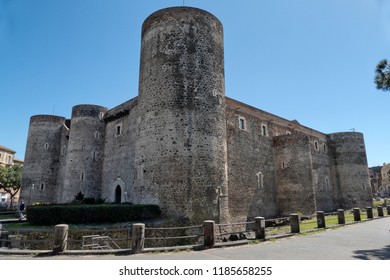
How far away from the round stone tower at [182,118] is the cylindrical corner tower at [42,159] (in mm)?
19296

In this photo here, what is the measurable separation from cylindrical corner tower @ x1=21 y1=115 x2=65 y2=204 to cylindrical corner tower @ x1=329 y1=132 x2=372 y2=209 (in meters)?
35.7

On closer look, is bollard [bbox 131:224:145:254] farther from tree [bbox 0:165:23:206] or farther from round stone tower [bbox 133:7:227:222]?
tree [bbox 0:165:23:206]

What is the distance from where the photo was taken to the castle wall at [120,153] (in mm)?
23250

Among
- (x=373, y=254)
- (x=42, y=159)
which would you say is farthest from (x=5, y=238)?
(x=42, y=159)

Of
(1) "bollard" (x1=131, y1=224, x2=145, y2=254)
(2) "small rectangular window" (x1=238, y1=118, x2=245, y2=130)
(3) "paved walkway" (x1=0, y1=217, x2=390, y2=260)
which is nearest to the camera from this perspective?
(3) "paved walkway" (x1=0, y1=217, x2=390, y2=260)

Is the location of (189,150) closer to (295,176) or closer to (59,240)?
(59,240)

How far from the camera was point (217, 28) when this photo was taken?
19438mm

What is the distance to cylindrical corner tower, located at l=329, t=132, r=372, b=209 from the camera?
3697 cm

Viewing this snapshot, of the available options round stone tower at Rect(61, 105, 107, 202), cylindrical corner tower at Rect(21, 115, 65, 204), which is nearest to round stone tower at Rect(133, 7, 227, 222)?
round stone tower at Rect(61, 105, 107, 202)

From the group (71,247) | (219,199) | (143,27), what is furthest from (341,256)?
(143,27)

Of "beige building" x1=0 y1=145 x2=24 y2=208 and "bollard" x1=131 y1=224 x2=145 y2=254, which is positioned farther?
"beige building" x1=0 y1=145 x2=24 y2=208

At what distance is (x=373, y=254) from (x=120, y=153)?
20150 mm

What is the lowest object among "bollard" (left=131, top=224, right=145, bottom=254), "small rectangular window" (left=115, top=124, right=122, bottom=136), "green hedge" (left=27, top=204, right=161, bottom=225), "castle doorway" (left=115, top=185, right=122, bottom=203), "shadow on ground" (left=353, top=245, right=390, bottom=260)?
"shadow on ground" (left=353, top=245, right=390, bottom=260)
